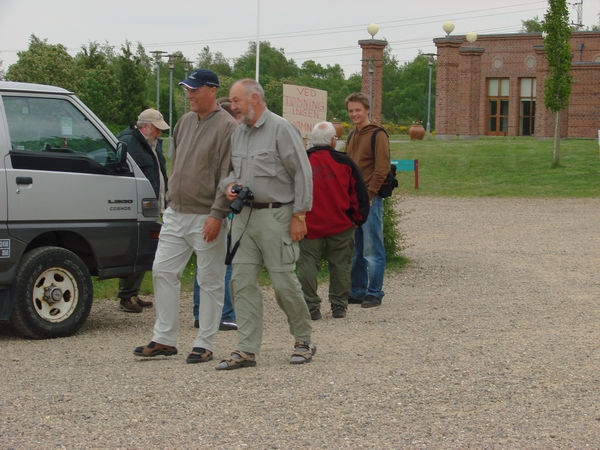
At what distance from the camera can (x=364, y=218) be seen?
8438 millimetres

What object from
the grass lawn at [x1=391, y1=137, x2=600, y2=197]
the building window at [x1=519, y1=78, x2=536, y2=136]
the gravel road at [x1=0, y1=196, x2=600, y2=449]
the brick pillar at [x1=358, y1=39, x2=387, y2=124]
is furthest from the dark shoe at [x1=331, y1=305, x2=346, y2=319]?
the building window at [x1=519, y1=78, x2=536, y2=136]

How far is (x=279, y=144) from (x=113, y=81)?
61253 mm

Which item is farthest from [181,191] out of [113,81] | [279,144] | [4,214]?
[113,81]

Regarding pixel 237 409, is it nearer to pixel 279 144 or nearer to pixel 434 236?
pixel 279 144

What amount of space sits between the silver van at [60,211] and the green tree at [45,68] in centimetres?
5560

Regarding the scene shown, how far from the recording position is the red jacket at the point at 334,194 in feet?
27.2

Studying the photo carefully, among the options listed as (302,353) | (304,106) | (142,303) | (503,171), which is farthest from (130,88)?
(302,353)

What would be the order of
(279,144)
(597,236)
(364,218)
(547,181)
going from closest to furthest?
(279,144) → (364,218) → (597,236) → (547,181)

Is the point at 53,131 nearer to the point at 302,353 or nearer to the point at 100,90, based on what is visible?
the point at 302,353

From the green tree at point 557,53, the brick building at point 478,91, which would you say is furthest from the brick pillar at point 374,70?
the green tree at point 557,53

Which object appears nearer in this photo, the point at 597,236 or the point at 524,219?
the point at 597,236

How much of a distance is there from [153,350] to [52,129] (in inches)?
85.7

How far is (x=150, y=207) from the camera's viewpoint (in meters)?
8.05

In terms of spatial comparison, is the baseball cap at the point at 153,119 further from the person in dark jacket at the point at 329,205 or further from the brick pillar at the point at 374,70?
the brick pillar at the point at 374,70
